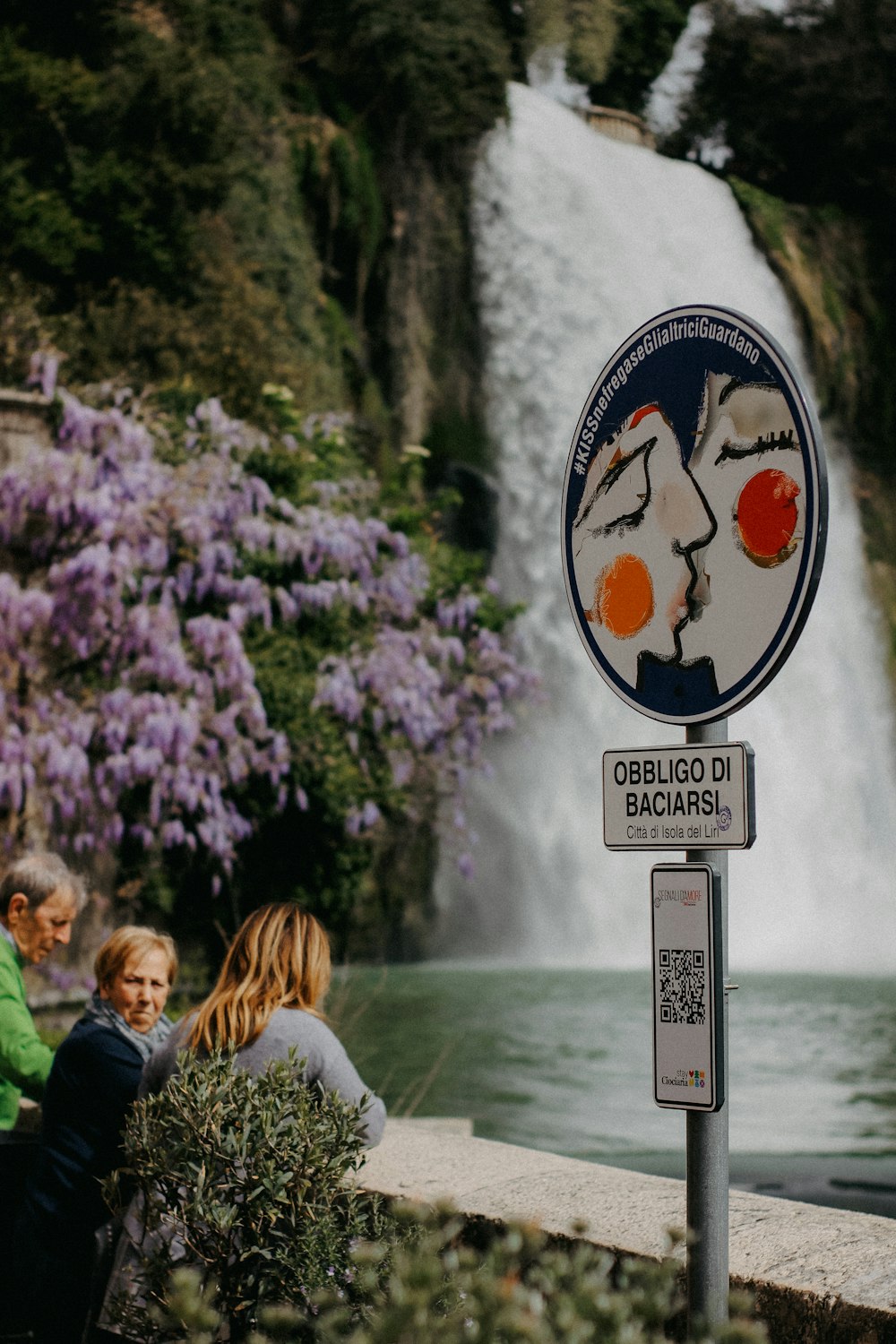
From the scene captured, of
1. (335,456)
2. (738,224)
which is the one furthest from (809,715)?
(335,456)

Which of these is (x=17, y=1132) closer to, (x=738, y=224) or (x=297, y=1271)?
(x=297, y=1271)

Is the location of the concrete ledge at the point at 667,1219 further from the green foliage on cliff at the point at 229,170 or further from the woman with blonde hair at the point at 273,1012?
the green foliage on cliff at the point at 229,170

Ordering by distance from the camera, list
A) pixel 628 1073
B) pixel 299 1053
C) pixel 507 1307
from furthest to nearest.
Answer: pixel 628 1073
pixel 299 1053
pixel 507 1307

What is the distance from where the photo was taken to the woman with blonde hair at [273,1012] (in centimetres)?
343

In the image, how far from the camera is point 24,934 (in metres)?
4.58

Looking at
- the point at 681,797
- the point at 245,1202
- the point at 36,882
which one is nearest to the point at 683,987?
the point at 681,797

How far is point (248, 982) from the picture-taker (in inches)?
140

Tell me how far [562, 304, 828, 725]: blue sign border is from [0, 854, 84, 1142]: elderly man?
86.6 inches

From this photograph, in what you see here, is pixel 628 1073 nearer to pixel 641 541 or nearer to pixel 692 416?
pixel 641 541

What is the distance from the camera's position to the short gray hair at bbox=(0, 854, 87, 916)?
4.57 metres

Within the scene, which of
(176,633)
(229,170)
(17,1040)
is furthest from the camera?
(229,170)

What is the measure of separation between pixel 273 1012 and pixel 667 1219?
2.99ft

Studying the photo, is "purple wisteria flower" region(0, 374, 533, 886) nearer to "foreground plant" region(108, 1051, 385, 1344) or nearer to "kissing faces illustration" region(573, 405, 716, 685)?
"foreground plant" region(108, 1051, 385, 1344)

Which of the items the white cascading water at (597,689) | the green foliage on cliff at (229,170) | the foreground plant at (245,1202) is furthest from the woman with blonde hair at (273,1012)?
the white cascading water at (597,689)
